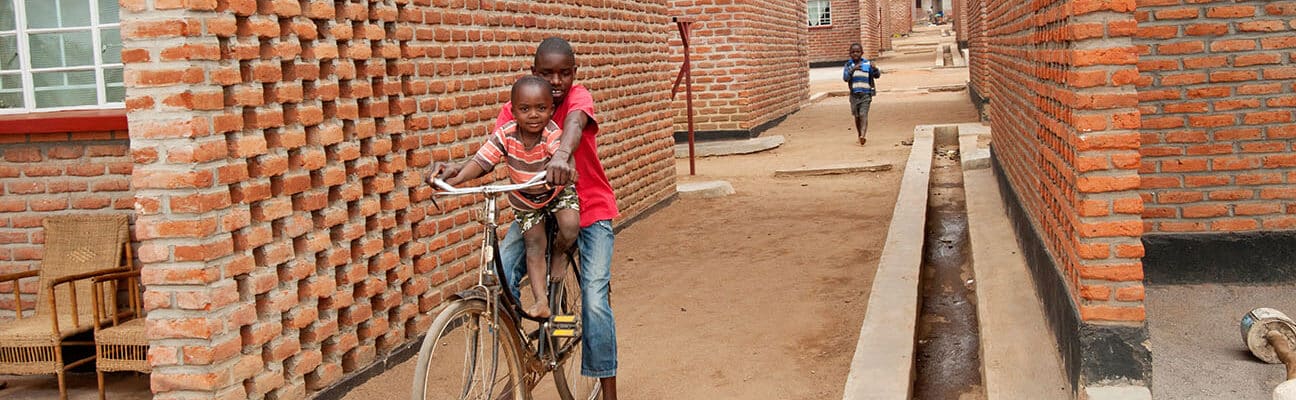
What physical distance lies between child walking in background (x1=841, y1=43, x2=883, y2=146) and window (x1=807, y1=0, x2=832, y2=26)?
20.1 m

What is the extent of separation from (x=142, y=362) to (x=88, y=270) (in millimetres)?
757

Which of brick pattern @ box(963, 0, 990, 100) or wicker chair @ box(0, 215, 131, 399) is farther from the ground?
brick pattern @ box(963, 0, 990, 100)

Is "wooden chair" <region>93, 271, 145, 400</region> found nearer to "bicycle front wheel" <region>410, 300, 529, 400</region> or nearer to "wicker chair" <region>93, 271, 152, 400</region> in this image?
"wicker chair" <region>93, 271, 152, 400</region>

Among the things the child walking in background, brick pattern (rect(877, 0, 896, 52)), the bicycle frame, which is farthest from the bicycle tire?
brick pattern (rect(877, 0, 896, 52))

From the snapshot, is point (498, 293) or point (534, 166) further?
point (534, 166)

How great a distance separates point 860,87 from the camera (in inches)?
623

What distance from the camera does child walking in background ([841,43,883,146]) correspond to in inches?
621

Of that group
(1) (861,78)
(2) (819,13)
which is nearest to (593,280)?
(1) (861,78)

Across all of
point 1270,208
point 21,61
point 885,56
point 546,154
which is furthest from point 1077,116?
point 885,56

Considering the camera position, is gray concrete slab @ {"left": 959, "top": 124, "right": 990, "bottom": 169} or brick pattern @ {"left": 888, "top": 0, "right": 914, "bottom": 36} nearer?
gray concrete slab @ {"left": 959, "top": 124, "right": 990, "bottom": 169}

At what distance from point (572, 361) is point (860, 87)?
37.9ft

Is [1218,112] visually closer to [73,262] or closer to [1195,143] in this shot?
[1195,143]

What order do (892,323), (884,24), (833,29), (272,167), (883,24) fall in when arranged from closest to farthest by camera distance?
(272,167), (892,323), (833,29), (883,24), (884,24)

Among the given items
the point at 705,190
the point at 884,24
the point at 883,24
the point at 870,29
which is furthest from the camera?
the point at 884,24
